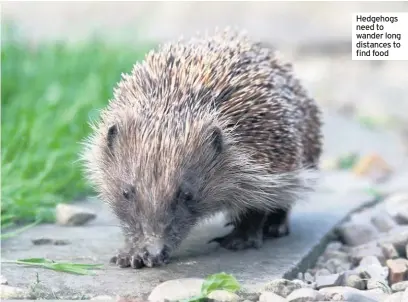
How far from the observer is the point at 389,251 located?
6195 mm

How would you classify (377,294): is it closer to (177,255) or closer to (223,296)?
(223,296)

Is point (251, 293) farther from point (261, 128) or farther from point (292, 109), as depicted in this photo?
point (292, 109)

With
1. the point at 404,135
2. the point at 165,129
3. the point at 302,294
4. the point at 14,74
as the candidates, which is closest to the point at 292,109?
the point at 165,129

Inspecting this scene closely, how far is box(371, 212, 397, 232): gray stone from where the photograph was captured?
700cm

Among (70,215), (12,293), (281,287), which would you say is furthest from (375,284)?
(70,215)

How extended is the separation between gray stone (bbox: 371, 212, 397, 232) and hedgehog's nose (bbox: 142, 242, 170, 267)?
7.98 ft

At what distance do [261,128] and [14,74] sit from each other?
4846 millimetres

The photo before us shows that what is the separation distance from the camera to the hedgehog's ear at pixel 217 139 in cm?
549

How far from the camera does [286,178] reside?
607 centimetres

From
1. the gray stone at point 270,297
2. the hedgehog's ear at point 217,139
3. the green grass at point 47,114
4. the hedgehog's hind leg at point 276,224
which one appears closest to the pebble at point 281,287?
the gray stone at point 270,297

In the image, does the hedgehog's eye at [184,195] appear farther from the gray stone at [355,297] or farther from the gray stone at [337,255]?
the gray stone at [337,255]

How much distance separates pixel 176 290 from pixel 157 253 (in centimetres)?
30

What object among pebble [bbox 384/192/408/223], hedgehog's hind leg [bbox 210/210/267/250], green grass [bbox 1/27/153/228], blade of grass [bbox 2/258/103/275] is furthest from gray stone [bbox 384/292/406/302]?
green grass [bbox 1/27/153/228]

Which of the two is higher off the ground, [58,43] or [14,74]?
[58,43]
